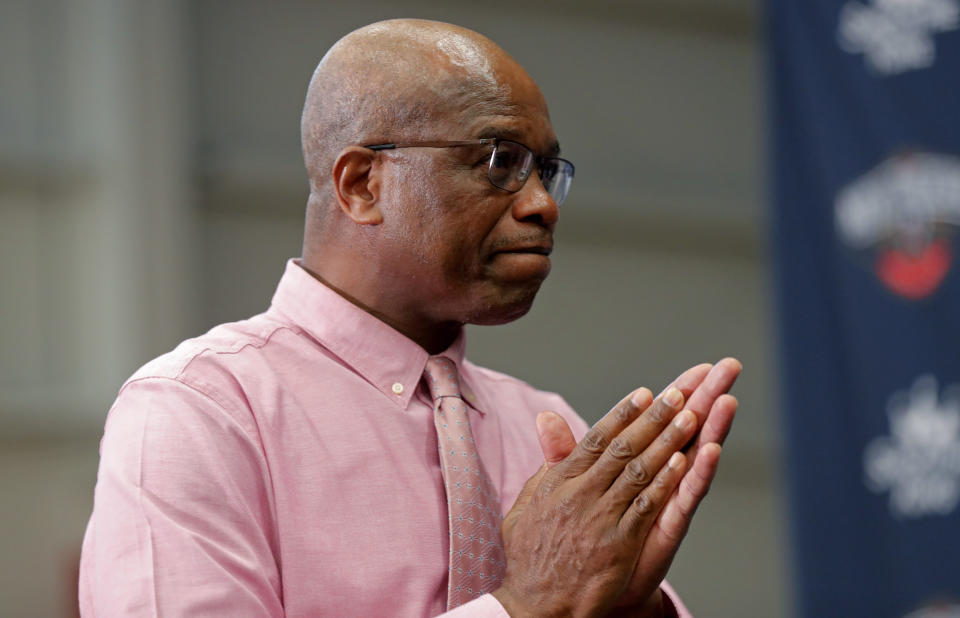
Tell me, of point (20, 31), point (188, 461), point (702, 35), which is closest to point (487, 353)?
point (702, 35)

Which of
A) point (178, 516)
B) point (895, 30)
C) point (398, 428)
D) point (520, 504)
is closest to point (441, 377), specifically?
point (398, 428)

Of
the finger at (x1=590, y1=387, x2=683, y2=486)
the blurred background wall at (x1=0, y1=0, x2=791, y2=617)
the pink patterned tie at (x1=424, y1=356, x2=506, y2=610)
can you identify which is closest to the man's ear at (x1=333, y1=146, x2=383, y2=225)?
the pink patterned tie at (x1=424, y1=356, x2=506, y2=610)

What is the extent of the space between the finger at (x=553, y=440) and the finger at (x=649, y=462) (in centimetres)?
12

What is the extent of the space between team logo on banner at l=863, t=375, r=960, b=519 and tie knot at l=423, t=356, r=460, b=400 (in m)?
1.80

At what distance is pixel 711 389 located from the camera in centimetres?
164

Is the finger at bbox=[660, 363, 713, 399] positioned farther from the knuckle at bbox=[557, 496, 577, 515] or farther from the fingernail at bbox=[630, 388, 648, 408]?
the knuckle at bbox=[557, 496, 577, 515]

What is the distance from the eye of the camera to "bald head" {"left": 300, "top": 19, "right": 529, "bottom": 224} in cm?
183

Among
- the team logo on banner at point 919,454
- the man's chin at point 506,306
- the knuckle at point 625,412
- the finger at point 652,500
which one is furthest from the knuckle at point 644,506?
the team logo on banner at point 919,454

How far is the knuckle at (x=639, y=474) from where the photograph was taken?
5.27 feet

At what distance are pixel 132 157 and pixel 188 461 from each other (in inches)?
131

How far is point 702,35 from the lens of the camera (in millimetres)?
5887

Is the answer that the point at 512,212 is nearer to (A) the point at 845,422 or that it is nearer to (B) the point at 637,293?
(A) the point at 845,422

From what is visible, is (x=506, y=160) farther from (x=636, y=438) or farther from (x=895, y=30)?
(x=895, y=30)

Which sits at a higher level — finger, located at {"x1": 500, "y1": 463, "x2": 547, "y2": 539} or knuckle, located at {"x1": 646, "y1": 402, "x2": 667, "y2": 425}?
knuckle, located at {"x1": 646, "y1": 402, "x2": 667, "y2": 425}
